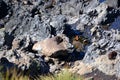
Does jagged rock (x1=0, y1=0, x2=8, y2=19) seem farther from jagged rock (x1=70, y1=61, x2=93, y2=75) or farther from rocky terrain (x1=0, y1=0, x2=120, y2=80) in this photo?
jagged rock (x1=70, y1=61, x2=93, y2=75)

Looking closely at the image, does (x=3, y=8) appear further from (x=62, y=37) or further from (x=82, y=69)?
(x=82, y=69)

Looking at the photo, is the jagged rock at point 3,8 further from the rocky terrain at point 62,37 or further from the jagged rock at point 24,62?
the jagged rock at point 24,62

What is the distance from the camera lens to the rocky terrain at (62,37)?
1381 centimetres

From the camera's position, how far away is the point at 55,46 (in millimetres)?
16016

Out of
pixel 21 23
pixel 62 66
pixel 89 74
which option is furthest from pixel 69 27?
pixel 89 74

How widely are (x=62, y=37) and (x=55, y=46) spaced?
0.91m

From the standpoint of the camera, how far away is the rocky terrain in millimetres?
13812

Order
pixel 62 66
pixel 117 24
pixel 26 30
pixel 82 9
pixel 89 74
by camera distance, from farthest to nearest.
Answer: pixel 82 9 → pixel 117 24 → pixel 26 30 → pixel 62 66 → pixel 89 74

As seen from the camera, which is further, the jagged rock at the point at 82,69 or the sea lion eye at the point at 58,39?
the sea lion eye at the point at 58,39

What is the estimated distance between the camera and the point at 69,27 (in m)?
19.2

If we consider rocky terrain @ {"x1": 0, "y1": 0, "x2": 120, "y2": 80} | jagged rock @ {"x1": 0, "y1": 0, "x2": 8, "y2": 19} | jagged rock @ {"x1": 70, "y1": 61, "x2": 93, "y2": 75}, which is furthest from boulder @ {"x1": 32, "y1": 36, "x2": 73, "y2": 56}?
jagged rock @ {"x1": 0, "y1": 0, "x2": 8, "y2": 19}

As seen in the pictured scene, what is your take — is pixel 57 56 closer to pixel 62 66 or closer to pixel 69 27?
pixel 62 66

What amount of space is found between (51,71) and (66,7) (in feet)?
28.2

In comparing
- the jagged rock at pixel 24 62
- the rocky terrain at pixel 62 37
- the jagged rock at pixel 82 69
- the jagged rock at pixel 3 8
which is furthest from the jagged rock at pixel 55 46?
the jagged rock at pixel 3 8
